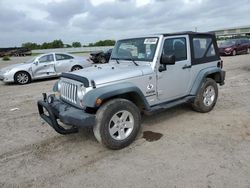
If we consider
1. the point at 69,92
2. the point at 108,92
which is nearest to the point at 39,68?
the point at 69,92

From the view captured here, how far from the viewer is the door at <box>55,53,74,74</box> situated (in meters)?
12.2

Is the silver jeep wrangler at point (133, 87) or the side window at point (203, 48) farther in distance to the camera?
the side window at point (203, 48)

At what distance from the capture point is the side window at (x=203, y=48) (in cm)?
541

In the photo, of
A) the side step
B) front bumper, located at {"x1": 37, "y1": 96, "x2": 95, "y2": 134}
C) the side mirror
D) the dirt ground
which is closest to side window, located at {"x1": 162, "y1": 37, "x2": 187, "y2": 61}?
the side mirror

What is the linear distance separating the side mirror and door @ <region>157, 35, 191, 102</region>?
0.20 metres

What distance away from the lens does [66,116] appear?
12.6 feet

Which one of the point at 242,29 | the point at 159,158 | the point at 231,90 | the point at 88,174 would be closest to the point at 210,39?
the point at 231,90

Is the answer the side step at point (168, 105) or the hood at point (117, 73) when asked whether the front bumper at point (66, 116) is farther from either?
the side step at point (168, 105)

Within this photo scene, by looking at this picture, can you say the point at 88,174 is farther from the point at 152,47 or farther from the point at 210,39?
the point at 210,39

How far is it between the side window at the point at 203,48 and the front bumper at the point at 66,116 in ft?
9.54

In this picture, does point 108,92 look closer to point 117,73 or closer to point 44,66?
point 117,73

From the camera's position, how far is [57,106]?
4297mm

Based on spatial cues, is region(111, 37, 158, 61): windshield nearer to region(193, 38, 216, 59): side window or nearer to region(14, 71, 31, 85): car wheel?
region(193, 38, 216, 59): side window

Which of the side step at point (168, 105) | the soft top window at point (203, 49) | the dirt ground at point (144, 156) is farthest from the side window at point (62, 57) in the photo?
the side step at point (168, 105)
